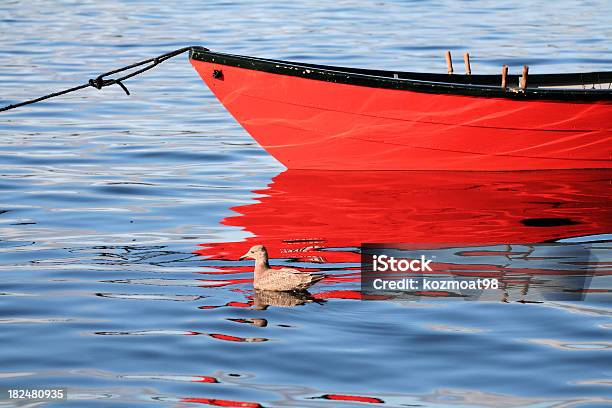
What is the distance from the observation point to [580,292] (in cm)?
855

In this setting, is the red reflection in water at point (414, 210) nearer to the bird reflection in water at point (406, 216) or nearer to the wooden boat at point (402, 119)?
the bird reflection in water at point (406, 216)

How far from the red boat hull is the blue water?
0.52 metres

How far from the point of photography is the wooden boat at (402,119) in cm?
1245

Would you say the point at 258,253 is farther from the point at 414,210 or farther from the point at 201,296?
the point at 414,210

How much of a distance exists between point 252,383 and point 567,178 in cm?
729

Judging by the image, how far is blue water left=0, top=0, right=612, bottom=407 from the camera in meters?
6.87

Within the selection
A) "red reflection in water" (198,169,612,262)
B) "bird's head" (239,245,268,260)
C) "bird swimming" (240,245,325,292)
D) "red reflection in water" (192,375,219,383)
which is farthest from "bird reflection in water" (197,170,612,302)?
"red reflection in water" (192,375,219,383)

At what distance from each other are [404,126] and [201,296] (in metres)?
4.99

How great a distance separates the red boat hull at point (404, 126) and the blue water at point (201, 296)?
1.69 feet

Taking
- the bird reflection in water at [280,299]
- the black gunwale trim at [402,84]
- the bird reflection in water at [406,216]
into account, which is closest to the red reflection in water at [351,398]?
the bird reflection in water at [280,299]

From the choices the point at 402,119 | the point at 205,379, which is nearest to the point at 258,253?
the point at 205,379

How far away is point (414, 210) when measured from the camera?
1182 cm

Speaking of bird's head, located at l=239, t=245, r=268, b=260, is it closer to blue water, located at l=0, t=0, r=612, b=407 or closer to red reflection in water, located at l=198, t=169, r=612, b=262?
blue water, located at l=0, t=0, r=612, b=407

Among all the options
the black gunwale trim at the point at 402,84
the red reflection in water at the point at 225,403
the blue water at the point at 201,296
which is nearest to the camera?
the red reflection in water at the point at 225,403
